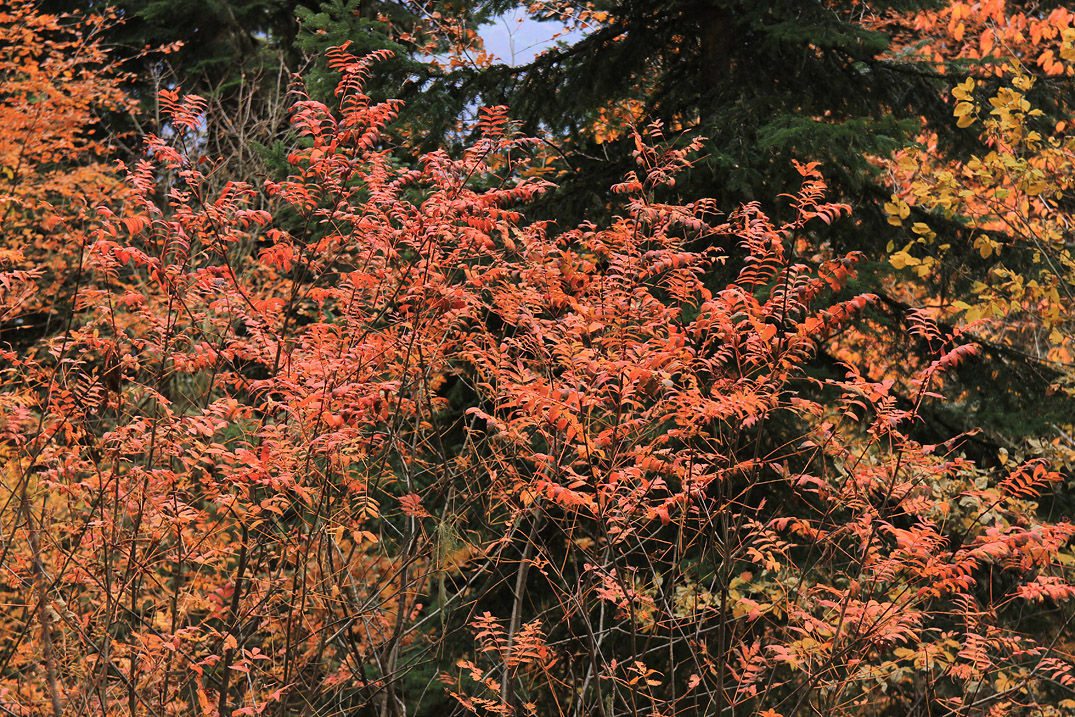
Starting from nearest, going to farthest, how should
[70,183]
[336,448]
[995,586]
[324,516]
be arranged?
[336,448]
[324,516]
[995,586]
[70,183]

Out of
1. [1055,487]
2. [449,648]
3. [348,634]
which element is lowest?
[449,648]

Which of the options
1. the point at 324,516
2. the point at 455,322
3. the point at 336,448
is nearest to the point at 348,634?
the point at 324,516

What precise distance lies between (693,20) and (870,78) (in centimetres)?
168

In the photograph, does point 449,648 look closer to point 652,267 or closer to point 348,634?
point 348,634

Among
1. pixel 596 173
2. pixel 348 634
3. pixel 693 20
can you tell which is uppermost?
pixel 693 20

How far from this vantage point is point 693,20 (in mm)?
7922

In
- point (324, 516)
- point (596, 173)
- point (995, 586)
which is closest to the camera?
point (324, 516)

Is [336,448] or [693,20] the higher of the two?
[693,20]

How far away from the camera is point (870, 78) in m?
7.36

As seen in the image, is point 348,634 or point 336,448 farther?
point 348,634

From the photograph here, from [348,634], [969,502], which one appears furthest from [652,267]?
[969,502]

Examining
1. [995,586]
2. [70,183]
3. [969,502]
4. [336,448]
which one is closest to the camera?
[336,448]

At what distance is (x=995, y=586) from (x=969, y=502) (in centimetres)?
118

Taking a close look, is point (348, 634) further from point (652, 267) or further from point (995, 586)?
point (995, 586)
